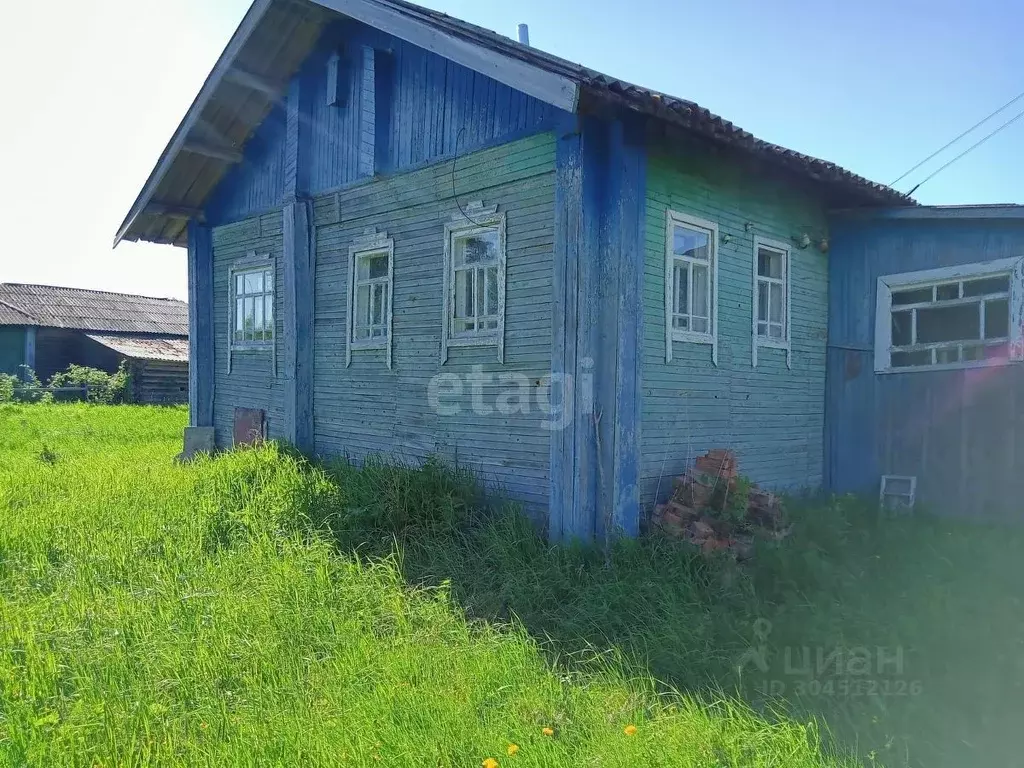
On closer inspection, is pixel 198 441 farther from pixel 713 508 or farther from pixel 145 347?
pixel 145 347

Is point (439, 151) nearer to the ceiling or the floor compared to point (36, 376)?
nearer to the ceiling

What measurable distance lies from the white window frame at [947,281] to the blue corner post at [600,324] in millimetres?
3932

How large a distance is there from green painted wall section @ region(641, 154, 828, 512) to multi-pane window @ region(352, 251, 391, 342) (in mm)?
3507

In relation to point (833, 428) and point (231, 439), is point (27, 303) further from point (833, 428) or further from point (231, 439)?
point (833, 428)

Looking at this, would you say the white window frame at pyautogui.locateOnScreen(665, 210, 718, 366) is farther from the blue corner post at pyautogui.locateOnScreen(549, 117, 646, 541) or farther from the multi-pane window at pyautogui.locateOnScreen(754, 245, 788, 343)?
the multi-pane window at pyautogui.locateOnScreen(754, 245, 788, 343)

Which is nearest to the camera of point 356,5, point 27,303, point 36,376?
point 356,5

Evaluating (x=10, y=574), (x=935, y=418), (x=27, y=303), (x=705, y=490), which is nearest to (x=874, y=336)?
(x=935, y=418)

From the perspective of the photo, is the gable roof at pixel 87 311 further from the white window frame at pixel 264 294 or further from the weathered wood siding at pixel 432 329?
the weathered wood siding at pixel 432 329

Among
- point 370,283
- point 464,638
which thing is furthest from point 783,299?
point 464,638

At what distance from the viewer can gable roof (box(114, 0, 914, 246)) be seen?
5824 millimetres

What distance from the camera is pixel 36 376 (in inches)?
1002

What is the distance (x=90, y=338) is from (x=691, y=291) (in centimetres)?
2568

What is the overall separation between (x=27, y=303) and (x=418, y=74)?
25705mm

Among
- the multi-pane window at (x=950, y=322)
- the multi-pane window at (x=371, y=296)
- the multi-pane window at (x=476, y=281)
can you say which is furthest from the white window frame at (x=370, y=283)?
the multi-pane window at (x=950, y=322)
